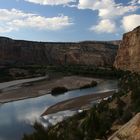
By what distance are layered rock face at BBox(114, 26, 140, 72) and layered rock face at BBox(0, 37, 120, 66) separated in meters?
34.9

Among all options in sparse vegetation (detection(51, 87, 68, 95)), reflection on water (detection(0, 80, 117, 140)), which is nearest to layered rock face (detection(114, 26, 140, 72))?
sparse vegetation (detection(51, 87, 68, 95))

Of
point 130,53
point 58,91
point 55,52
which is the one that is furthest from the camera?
point 55,52

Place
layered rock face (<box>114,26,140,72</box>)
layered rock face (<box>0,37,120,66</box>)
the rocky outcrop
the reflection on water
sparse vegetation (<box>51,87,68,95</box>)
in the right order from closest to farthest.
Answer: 1. the rocky outcrop
2. the reflection on water
3. sparse vegetation (<box>51,87,68,95</box>)
4. layered rock face (<box>114,26,140,72</box>)
5. layered rock face (<box>0,37,120,66</box>)

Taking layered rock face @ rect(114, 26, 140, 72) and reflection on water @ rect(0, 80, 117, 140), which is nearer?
reflection on water @ rect(0, 80, 117, 140)

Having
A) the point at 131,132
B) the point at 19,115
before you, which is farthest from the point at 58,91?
the point at 131,132

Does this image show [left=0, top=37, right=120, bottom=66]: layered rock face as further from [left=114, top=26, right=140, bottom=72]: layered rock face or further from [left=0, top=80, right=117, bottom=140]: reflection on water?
[left=0, top=80, right=117, bottom=140]: reflection on water

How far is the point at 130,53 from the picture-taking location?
3524 inches

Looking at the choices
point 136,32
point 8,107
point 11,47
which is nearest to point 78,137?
point 8,107

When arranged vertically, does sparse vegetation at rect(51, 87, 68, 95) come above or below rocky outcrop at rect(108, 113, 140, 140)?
below

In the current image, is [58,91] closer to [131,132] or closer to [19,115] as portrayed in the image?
[19,115]

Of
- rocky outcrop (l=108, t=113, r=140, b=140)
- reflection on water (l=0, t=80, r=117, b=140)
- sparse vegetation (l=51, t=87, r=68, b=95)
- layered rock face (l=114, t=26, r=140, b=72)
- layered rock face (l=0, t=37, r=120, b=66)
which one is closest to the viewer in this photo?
rocky outcrop (l=108, t=113, r=140, b=140)

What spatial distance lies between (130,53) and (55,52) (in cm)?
5587

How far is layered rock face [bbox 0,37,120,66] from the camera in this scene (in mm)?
130250

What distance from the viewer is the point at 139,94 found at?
78.5 feet
